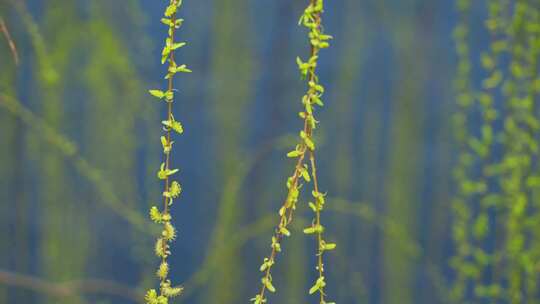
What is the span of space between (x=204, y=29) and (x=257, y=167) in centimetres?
26

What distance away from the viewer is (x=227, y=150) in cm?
126

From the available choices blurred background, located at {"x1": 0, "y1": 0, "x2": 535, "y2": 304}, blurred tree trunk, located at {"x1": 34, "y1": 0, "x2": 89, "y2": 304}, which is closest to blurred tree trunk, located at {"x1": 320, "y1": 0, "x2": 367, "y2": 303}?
blurred background, located at {"x1": 0, "y1": 0, "x2": 535, "y2": 304}

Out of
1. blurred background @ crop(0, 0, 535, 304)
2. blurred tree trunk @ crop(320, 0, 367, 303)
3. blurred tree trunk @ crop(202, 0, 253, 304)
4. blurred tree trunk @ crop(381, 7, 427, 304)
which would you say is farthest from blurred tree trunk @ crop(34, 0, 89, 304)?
blurred tree trunk @ crop(381, 7, 427, 304)

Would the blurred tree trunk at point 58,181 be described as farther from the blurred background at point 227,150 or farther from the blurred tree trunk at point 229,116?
the blurred tree trunk at point 229,116

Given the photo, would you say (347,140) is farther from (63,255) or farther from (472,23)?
(63,255)

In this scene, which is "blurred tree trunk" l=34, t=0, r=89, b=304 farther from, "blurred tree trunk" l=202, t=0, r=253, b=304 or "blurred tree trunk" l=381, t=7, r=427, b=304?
"blurred tree trunk" l=381, t=7, r=427, b=304

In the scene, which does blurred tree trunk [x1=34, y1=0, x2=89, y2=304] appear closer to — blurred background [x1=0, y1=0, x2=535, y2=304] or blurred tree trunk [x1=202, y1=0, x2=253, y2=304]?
blurred background [x1=0, y1=0, x2=535, y2=304]

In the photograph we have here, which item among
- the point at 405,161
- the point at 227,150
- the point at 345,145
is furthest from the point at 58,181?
the point at 405,161

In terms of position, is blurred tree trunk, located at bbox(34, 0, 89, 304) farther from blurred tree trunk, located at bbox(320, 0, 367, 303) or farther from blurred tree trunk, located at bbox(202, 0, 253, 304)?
blurred tree trunk, located at bbox(320, 0, 367, 303)

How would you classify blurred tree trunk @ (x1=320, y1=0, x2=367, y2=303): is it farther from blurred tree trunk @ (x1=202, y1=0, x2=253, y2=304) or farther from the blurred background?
blurred tree trunk @ (x1=202, y1=0, x2=253, y2=304)

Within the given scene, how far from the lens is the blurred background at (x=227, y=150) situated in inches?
47.6

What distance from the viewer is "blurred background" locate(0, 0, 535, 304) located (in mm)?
1208

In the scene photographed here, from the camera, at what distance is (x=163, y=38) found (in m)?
1.21

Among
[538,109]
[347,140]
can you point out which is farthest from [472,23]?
[347,140]
